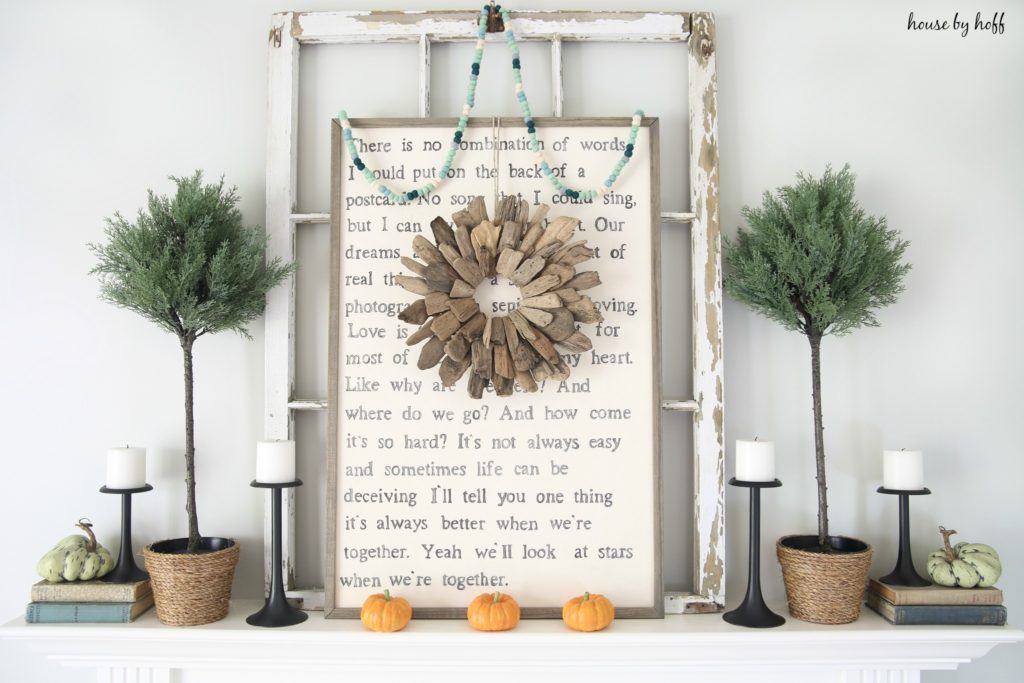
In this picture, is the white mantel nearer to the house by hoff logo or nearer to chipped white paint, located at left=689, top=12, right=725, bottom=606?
chipped white paint, located at left=689, top=12, right=725, bottom=606

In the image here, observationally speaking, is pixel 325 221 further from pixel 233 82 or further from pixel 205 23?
pixel 205 23

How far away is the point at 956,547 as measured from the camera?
5.24ft

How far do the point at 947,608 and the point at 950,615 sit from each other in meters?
0.02

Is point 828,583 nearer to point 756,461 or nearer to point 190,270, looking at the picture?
point 756,461

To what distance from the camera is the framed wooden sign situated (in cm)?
160

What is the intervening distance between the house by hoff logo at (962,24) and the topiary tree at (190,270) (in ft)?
5.39

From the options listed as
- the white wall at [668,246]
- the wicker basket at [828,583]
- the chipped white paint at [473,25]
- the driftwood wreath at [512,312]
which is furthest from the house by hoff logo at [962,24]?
the wicker basket at [828,583]

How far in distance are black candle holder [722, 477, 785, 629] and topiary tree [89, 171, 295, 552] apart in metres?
1.16

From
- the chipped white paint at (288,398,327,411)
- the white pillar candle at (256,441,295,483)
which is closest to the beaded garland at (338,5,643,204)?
the chipped white paint at (288,398,327,411)

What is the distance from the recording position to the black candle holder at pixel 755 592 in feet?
4.98

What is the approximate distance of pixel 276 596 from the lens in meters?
1.53

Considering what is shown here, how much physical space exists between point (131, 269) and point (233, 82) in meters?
0.55

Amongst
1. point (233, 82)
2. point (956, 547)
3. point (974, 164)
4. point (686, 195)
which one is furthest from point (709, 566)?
point (233, 82)

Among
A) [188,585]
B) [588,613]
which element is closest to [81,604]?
[188,585]
